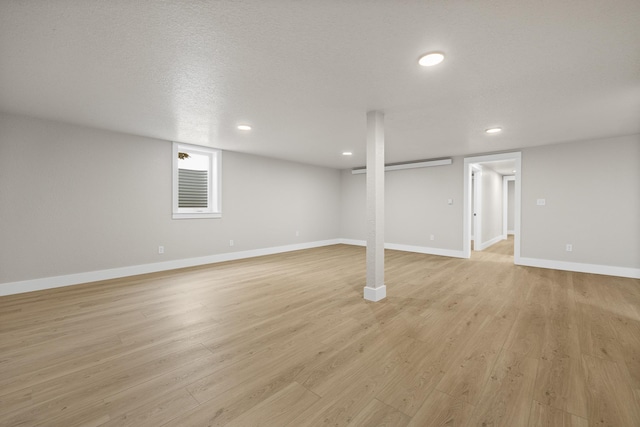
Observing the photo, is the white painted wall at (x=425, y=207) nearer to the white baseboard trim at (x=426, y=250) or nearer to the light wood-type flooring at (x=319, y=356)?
the white baseboard trim at (x=426, y=250)

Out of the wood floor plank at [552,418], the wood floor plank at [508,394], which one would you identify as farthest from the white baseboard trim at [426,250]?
the wood floor plank at [552,418]

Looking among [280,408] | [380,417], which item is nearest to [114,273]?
[280,408]

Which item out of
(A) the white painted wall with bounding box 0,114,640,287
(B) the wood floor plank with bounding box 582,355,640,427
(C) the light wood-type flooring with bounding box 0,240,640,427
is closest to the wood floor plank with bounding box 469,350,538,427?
(C) the light wood-type flooring with bounding box 0,240,640,427

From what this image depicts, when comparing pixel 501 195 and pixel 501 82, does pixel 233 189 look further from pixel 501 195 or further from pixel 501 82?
pixel 501 195

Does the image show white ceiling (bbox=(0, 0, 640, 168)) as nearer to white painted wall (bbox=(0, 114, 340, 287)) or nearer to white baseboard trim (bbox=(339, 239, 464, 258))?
white painted wall (bbox=(0, 114, 340, 287))

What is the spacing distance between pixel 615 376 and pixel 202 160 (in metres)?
6.27

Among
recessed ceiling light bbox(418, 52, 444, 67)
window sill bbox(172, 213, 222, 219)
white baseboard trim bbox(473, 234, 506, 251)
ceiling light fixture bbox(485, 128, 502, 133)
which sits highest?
ceiling light fixture bbox(485, 128, 502, 133)

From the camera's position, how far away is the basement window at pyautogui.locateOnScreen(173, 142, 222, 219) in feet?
16.1

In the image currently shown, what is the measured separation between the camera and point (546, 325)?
2.53 m

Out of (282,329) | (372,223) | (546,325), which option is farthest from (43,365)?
(546,325)

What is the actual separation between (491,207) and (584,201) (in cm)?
354

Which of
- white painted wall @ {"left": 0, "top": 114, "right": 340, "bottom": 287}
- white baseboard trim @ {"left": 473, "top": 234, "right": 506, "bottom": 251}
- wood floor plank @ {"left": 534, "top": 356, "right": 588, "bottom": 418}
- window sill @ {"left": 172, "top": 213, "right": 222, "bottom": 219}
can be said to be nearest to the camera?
wood floor plank @ {"left": 534, "top": 356, "right": 588, "bottom": 418}

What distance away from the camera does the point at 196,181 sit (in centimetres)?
537

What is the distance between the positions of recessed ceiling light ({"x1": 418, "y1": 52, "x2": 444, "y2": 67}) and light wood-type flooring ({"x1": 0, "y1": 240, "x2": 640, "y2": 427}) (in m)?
2.38
